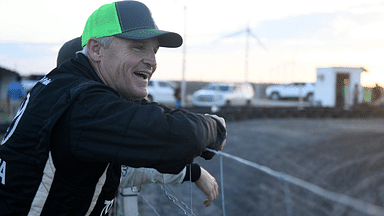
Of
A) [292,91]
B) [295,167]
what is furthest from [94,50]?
[292,91]

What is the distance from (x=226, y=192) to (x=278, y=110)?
10152 mm

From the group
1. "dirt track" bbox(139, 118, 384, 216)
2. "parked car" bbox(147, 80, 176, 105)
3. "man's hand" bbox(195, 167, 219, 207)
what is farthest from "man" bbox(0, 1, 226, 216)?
"parked car" bbox(147, 80, 176, 105)

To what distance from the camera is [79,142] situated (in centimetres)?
109

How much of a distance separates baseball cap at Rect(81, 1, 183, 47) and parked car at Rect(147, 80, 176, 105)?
1773cm

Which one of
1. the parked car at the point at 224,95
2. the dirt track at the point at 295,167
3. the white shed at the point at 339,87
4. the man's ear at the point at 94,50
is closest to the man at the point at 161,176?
the man's ear at the point at 94,50

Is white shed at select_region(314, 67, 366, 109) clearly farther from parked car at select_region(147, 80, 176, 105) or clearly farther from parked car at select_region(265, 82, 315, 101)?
parked car at select_region(147, 80, 176, 105)

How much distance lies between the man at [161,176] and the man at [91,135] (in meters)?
0.56

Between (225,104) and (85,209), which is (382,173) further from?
(85,209)

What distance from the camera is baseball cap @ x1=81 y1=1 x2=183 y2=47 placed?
138 cm

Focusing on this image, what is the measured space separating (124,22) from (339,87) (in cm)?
2438

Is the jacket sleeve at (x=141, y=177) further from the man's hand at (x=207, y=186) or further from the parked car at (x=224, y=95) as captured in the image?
the parked car at (x=224, y=95)

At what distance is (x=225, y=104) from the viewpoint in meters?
20.4

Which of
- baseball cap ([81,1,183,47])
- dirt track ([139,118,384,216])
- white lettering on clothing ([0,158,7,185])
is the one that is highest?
baseball cap ([81,1,183,47])

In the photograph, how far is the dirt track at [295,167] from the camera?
866cm
